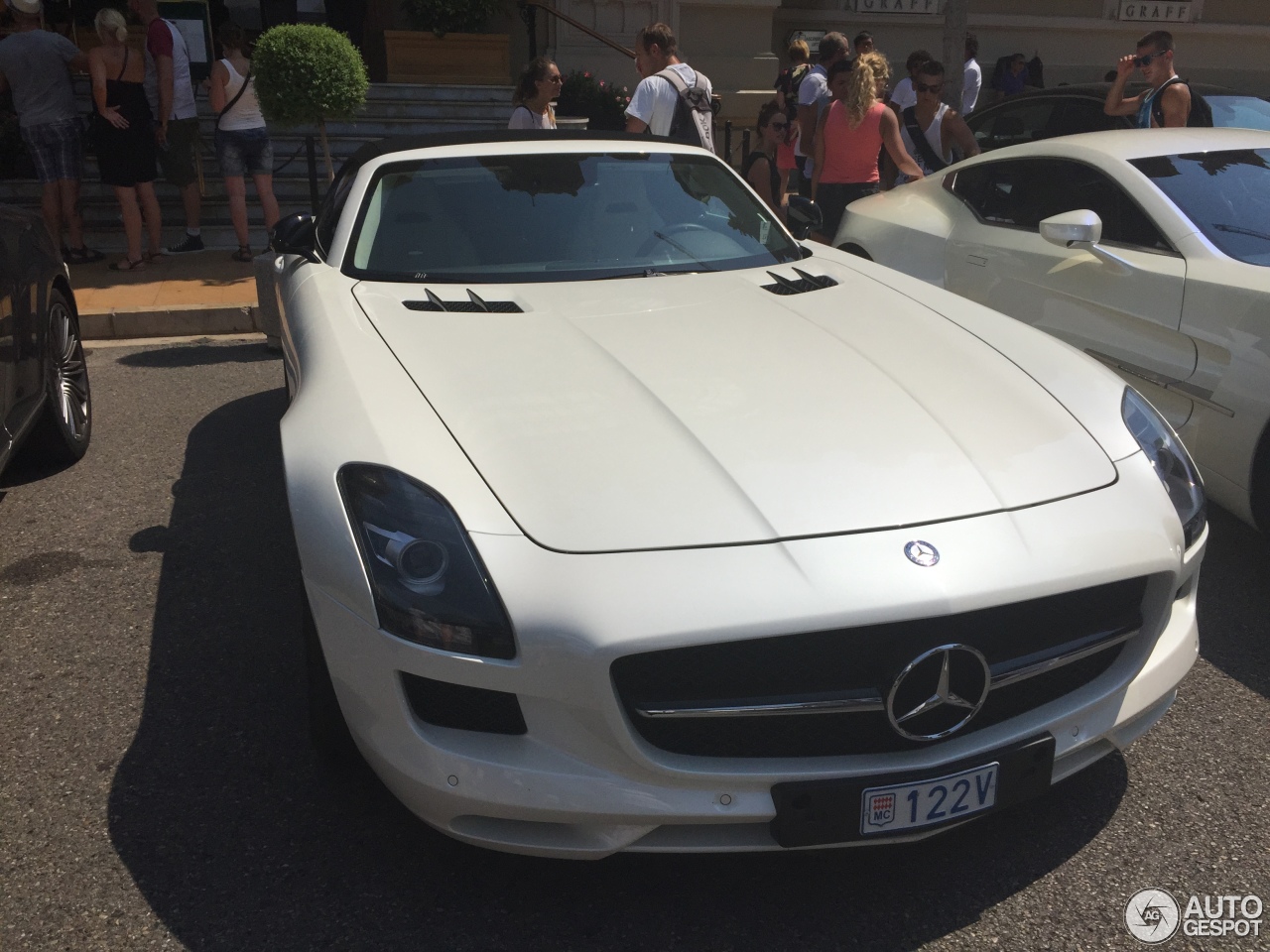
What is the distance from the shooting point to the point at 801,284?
3561 millimetres

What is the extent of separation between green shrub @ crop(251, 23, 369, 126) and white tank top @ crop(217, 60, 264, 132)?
21 centimetres

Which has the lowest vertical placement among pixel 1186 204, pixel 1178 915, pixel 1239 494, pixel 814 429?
pixel 1178 915

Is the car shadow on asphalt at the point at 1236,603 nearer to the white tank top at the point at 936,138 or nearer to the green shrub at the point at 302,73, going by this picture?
the white tank top at the point at 936,138

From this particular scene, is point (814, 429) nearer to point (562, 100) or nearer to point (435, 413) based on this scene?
point (435, 413)

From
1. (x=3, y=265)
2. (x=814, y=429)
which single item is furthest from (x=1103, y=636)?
(x=3, y=265)

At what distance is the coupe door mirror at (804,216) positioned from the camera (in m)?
4.33

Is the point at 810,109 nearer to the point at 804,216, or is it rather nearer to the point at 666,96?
the point at 666,96

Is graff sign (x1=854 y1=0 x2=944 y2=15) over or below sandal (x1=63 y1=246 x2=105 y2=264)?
over

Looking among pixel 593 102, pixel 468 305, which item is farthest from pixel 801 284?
pixel 593 102

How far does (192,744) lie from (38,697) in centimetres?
53

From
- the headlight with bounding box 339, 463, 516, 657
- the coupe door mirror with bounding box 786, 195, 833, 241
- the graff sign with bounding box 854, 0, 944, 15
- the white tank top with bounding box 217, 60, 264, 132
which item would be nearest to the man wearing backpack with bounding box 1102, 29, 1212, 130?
the coupe door mirror with bounding box 786, 195, 833, 241

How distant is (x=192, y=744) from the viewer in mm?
2791

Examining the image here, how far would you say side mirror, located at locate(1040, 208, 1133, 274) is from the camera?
4031 mm

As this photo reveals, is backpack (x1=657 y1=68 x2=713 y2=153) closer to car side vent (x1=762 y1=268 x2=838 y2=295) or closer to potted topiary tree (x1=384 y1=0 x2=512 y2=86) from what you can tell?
car side vent (x1=762 y1=268 x2=838 y2=295)
